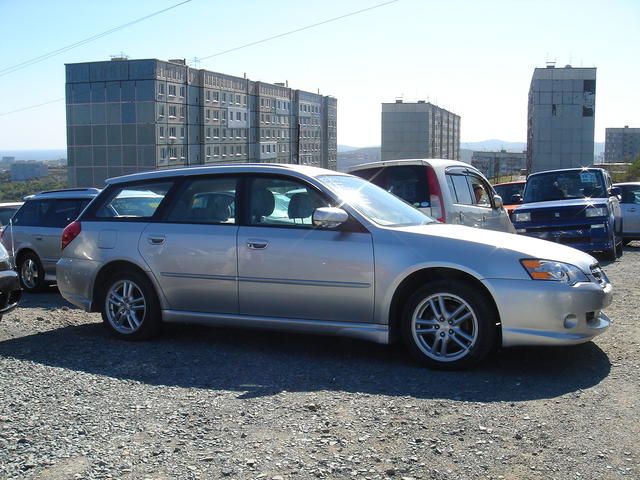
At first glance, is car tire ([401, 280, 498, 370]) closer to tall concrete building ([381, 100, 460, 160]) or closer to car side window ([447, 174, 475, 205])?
car side window ([447, 174, 475, 205])

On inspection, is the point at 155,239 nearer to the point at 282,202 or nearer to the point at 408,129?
the point at 282,202

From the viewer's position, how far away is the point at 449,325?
18.8 ft

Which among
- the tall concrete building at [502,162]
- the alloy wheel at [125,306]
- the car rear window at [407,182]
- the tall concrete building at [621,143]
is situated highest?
the tall concrete building at [621,143]

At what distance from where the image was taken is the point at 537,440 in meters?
4.16

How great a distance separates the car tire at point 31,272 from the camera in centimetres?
1123

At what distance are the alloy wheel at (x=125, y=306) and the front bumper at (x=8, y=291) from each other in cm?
103

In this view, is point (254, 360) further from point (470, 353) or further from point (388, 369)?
point (470, 353)

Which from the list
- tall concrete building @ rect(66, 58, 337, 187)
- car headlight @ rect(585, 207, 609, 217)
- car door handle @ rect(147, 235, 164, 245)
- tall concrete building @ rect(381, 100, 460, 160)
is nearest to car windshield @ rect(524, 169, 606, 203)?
car headlight @ rect(585, 207, 609, 217)

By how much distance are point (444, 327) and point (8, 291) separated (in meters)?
4.38

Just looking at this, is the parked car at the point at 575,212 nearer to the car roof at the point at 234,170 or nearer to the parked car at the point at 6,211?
the car roof at the point at 234,170

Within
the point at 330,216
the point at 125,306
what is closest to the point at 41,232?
the point at 125,306

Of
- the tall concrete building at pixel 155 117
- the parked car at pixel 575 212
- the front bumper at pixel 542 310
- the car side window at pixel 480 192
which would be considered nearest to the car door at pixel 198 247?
the front bumper at pixel 542 310

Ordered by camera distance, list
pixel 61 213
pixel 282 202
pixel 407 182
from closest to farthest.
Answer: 1. pixel 282 202
2. pixel 407 182
3. pixel 61 213

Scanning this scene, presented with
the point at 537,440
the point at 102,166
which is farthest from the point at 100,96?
the point at 537,440
